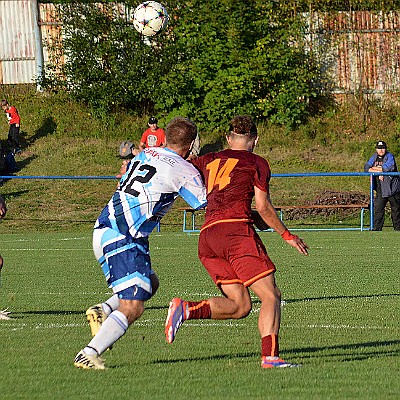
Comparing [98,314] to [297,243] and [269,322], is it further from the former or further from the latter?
[297,243]

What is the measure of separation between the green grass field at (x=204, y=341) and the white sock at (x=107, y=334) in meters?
0.15

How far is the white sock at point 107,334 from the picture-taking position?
652 cm

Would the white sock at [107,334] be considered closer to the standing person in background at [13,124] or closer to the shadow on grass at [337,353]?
the shadow on grass at [337,353]

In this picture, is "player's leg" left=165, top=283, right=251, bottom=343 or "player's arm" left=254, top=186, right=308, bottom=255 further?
"player's leg" left=165, top=283, right=251, bottom=343

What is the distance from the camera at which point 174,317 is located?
685cm

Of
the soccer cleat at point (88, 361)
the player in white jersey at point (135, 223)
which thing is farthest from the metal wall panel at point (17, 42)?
the soccer cleat at point (88, 361)

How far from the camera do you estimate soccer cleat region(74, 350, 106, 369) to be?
6.48 meters

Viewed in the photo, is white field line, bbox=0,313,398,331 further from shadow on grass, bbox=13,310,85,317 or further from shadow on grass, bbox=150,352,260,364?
shadow on grass, bbox=150,352,260,364

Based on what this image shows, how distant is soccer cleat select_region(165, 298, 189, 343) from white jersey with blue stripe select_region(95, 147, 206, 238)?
55 cm

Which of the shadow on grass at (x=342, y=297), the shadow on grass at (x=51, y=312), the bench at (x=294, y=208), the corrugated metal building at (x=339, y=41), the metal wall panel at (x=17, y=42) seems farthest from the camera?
the metal wall panel at (x=17, y=42)

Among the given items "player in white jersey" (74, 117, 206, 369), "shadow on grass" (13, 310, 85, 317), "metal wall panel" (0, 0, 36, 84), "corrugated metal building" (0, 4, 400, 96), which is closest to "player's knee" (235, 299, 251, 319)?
"player in white jersey" (74, 117, 206, 369)

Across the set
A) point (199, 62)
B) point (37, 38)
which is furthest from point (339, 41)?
point (37, 38)

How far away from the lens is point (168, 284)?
12008 mm

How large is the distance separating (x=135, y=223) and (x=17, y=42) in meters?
25.0
